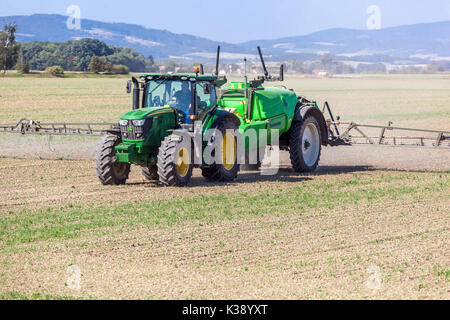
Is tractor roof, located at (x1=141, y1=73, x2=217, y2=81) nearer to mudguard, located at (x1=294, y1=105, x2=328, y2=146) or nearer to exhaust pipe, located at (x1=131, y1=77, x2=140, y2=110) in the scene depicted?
exhaust pipe, located at (x1=131, y1=77, x2=140, y2=110)

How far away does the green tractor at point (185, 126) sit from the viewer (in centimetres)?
1431

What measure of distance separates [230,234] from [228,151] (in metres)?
4.90

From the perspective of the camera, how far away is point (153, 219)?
1173 centimetres

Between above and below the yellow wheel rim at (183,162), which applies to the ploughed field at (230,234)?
below

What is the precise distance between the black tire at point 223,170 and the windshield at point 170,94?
0.85 meters

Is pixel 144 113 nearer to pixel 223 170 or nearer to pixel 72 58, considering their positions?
pixel 223 170

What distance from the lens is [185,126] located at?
1473cm

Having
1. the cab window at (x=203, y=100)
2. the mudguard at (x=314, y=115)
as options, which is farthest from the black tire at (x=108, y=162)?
the mudguard at (x=314, y=115)

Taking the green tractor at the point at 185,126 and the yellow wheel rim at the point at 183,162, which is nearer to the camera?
the green tractor at the point at 185,126

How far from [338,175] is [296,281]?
8.97m

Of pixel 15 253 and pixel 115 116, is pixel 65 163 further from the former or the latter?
pixel 115 116

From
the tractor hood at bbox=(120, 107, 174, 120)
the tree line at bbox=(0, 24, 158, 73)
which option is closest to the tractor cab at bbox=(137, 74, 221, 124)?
the tractor hood at bbox=(120, 107, 174, 120)

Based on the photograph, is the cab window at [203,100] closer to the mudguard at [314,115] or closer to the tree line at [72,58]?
the mudguard at [314,115]
